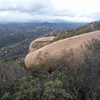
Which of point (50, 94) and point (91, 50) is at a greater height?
point (91, 50)

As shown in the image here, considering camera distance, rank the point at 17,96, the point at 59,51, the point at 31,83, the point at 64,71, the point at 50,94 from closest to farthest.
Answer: the point at 50,94
the point at 17,96
the point at 31,83
the point at 64,71
the point at 59,51

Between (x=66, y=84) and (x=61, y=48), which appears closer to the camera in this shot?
(x=66, y=84)

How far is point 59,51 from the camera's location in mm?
14078

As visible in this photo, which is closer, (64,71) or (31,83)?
(31,83)

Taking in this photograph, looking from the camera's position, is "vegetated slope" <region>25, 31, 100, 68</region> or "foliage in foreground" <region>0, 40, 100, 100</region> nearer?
"foliage in foreground" <region>0, 40, 100, 100</region>

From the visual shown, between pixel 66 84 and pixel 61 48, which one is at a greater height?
pixel 61 48

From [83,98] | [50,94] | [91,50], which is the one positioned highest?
[91,50]

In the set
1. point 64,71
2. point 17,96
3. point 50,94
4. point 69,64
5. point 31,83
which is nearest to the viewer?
point 50,94

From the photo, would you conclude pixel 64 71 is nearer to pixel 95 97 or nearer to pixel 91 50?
pixel 91 50

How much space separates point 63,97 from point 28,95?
4.54 feet

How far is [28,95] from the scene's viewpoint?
844cm

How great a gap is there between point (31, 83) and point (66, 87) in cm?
133

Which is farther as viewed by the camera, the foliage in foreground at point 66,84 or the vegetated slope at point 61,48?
the vegetated slope at point 61,48

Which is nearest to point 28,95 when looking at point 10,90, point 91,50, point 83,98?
point 10,90
